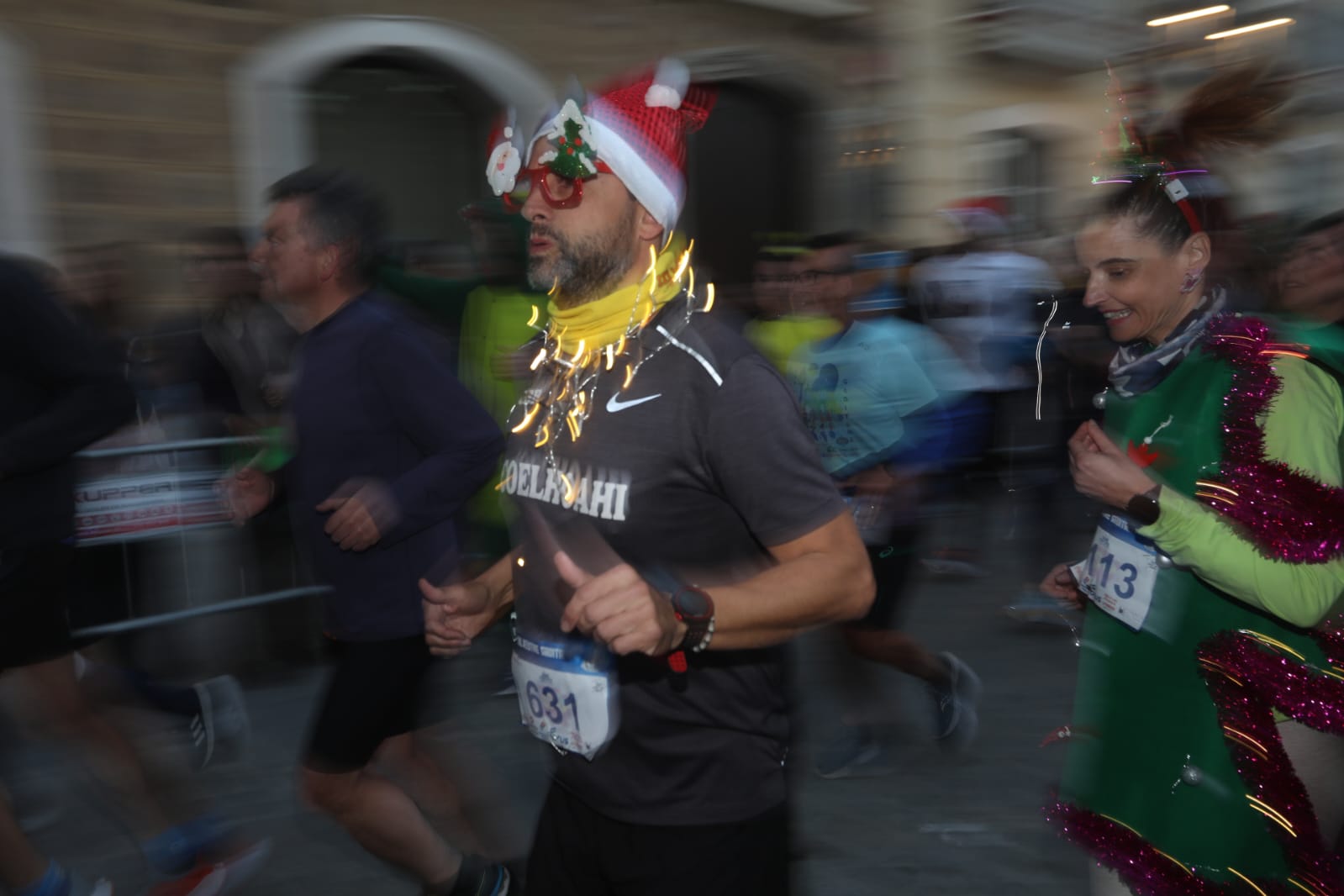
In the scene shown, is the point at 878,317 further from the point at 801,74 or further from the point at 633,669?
the point at 801,74

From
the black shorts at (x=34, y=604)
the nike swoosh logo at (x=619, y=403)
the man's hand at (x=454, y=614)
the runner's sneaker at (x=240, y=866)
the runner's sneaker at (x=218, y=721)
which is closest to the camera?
the nike swoosh logo at (x=619, y=403)

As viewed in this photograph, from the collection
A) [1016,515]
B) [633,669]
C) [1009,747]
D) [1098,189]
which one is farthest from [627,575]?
[1016,515]

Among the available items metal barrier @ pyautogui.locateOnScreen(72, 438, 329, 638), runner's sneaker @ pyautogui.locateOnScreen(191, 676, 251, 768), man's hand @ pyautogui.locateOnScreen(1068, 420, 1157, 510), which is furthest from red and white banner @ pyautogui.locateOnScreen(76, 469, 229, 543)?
man's hand @ pyautogui.locateOnScreen(1068, 420, 1157, 510)

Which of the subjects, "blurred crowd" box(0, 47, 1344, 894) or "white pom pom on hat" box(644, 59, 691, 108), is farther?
"blurred crowd" box(0, 47, 1344, 894)

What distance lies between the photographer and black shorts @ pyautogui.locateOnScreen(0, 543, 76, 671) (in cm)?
294

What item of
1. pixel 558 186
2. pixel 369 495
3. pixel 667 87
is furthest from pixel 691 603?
pixel 369 495

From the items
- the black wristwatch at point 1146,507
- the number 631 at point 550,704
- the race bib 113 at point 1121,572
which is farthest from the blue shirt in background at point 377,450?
the black wristwatch at point 1146,507

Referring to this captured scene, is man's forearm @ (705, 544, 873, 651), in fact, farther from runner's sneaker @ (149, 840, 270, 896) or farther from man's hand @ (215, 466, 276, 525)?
runner's sneaker @ (149, 840, 270, 896)

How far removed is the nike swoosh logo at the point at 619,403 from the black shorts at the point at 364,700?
3.86 feet

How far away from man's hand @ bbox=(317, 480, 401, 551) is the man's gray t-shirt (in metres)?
0.86

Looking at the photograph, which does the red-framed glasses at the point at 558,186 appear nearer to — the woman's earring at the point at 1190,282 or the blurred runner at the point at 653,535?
the blurred runner at the point at 653,535

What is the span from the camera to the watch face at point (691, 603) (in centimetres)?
171

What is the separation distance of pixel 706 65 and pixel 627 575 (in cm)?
934

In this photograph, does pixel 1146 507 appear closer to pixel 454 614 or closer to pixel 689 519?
pixel 689 519
